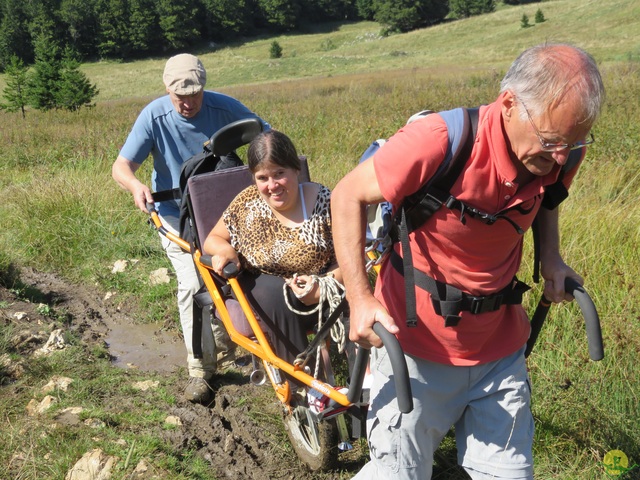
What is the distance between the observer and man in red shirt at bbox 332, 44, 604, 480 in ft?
6.53

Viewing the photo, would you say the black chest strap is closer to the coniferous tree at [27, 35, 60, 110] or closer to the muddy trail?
the muddy trail

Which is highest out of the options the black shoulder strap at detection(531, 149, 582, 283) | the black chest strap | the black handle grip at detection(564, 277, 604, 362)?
the black shoulder strap at detection(531, 149, 582, 283)

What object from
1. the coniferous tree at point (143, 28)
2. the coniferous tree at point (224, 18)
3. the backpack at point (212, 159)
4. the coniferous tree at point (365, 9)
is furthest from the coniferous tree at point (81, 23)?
the backpack at point (212, 159)

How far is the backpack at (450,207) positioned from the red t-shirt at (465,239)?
0.08 feet

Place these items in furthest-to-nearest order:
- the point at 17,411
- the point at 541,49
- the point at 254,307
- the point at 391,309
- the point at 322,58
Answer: the point at 322,58, the point at 17,411, the point at 254,307, the point at 391,309, the point at 541,49

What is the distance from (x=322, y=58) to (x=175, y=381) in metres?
64.8

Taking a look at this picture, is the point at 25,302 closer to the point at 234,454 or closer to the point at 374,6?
the point at 234,454

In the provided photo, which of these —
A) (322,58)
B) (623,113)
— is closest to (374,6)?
(322,58)

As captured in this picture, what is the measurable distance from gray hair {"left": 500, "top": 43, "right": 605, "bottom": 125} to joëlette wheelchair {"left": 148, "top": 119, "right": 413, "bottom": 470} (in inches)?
42.6

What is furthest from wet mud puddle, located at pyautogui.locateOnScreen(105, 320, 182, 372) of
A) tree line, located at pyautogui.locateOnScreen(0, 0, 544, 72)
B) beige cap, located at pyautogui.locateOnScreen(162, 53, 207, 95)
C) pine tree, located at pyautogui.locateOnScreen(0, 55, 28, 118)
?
tree line, located at pyautogui.locateOnScreen(0, 0, 544, 72)

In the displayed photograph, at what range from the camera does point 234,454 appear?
3.94 metres

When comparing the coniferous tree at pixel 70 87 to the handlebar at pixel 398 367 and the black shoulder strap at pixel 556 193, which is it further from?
the handlebar at pixel 398 367

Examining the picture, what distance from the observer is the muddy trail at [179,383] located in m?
3.85

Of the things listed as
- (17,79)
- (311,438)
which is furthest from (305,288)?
(17,79)
